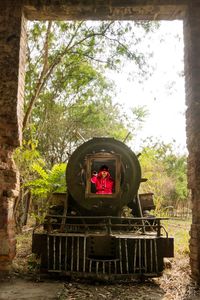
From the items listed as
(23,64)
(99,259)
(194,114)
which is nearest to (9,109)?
(23,64)

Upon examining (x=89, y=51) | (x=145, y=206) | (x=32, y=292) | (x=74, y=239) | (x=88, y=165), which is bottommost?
(x=32, y=292)

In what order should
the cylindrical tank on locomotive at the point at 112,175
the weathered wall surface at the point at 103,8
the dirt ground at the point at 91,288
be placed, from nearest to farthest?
the dirt ground at the point at 91,288 → the weathered wall surface at the point at 103,8 → the cylindrical tank on locomotive at the point at 112,175

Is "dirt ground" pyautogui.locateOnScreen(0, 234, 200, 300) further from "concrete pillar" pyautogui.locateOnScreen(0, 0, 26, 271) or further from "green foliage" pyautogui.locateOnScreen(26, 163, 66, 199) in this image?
"green foliage" pyautogui.locateOnScreen(26, 163, 66, 199)

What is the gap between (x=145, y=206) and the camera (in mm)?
7637

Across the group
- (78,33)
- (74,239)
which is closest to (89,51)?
(78,33)

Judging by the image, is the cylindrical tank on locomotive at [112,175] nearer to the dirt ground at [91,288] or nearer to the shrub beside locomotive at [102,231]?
the shrub beside locomotive at [102,231]

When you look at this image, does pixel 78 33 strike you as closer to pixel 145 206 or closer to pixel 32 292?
pixel 145 206

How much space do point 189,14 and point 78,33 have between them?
203 inches

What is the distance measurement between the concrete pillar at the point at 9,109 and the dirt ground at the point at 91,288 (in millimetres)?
508

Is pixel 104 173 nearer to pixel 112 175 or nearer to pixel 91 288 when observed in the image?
pixel 112 175

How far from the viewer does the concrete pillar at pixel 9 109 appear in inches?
224

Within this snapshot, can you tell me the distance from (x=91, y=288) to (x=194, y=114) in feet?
11.2

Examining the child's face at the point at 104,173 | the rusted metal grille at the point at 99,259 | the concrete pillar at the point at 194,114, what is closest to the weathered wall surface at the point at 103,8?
the concrete pillar at the point at 194,114

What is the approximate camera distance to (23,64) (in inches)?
250
